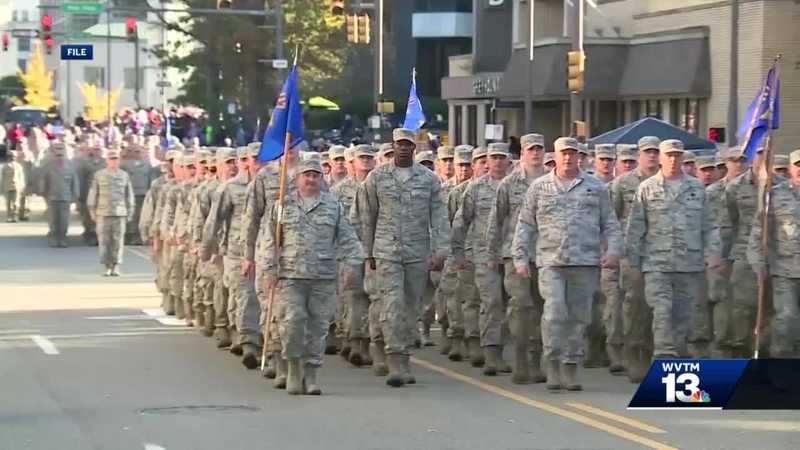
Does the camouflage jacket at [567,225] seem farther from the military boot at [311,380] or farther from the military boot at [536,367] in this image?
the military boot at [311,380]

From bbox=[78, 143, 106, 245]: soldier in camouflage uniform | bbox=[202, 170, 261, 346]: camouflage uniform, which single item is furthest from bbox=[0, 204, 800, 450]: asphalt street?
bbox=[78, 143, 106, 245]: soldier in camouflage uniform

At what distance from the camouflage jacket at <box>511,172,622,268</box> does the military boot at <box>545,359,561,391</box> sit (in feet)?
2.63

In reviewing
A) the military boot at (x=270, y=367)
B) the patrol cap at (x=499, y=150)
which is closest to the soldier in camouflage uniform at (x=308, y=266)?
the military boot at (x=270, y=367)

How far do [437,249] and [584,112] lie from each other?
109ft

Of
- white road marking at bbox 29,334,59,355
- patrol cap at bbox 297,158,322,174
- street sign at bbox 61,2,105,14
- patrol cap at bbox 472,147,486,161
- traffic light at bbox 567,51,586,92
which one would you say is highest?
street sign at bbox 61,2,105,14

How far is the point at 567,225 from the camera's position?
48.8 feet

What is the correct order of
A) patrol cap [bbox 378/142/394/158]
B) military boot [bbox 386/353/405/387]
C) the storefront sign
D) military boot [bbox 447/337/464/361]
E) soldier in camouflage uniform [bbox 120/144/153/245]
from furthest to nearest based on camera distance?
1. the storefront sign
2. soldier in camouflage uniform [bbox 120/144/153/245]
3. military boot [bbox 447/337/464/361]
4. patrol cap [bbox 378/142/394/158]
5. military boot [bbox 386/353/405/387]

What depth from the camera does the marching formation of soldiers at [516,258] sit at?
1476cm

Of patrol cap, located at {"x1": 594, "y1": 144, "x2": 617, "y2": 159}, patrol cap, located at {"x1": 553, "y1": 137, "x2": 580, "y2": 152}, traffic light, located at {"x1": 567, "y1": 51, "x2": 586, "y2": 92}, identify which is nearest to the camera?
patrol cap, located at {"x1": 553, "y1": 137, "x2": 580, "y2": 152}

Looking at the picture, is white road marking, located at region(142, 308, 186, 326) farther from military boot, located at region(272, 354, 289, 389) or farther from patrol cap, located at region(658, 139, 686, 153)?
patrol cap, located at region(658, 139, 686, 153)

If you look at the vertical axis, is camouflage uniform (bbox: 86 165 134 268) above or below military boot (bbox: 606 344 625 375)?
above

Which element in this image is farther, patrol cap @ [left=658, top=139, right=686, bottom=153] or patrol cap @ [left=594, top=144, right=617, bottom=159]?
patrol cap @ [left=594, top=144, right=617, bottom=159]

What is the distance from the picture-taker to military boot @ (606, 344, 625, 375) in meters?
16.4

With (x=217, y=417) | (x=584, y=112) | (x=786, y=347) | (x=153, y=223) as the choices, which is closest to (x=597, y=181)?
(x=786, y=347)
